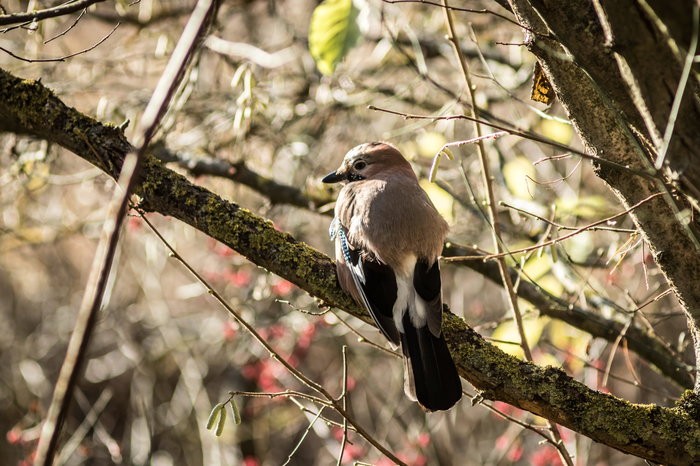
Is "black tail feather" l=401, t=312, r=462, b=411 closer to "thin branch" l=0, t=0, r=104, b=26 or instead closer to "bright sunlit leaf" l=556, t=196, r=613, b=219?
"bright sunlit leaf" l=556, t=196, r=613, b=219

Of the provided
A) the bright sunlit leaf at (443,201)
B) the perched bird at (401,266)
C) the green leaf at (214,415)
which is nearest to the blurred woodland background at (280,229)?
the bright sunlit leaf at (443,201)

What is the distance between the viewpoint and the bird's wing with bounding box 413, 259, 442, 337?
2994mm

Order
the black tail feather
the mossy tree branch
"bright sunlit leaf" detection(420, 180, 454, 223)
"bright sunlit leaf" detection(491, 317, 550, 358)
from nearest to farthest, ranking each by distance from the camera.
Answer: the mossy tree branch → the black tail feather → "bright sunlit leaf" detection(491, 317, 550, 358) → "bright sunlit leaf" detection(420, 180, 454, 223)

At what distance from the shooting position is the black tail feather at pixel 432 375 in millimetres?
2877

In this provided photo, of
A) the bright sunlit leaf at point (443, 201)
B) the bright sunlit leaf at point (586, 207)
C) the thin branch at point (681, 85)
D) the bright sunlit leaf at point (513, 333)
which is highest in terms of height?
the bright sunlit leaf at point (443, 201)

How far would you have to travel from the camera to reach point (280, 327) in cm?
579

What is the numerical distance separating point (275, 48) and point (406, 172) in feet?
9.14

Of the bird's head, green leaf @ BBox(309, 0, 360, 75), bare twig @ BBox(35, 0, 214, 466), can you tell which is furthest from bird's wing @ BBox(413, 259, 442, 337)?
bare twig @ BBox(35, 0, 214, 466)

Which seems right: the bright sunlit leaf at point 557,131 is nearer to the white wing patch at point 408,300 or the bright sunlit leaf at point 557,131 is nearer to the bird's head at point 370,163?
the bird's head at point 370,163

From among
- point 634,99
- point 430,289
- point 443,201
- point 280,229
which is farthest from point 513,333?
point 280,229

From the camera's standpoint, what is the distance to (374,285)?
3285mm

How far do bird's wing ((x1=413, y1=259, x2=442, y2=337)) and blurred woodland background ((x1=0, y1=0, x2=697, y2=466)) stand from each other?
0.54m

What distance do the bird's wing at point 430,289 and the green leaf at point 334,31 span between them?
3.49ft

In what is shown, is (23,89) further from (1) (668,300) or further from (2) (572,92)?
(1) (668,300)
